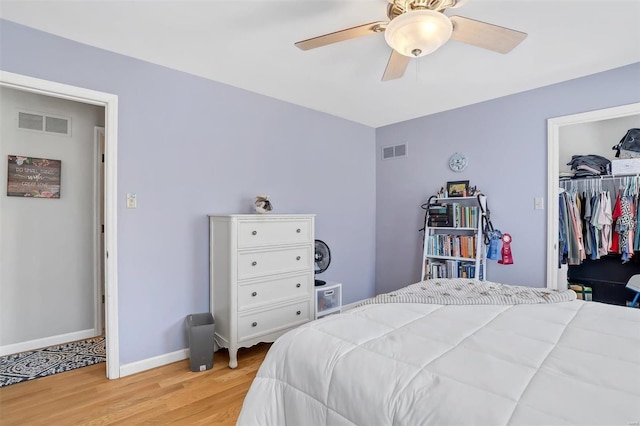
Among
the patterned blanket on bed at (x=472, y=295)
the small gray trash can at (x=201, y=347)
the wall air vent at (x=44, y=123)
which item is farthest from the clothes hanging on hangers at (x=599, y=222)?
the wall air vent at (x=44, y=123)

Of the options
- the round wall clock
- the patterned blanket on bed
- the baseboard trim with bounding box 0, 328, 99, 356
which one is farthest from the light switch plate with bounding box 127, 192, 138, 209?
the round wall clock

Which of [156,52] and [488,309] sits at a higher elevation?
[156,52]

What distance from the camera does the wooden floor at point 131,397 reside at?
6.17 feet

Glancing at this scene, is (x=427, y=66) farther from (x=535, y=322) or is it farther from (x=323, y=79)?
(x=535, y=322)

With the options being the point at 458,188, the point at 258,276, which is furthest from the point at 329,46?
the point at 458,188

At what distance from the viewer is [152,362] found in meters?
2.48

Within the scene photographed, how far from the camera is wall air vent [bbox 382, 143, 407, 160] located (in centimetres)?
393

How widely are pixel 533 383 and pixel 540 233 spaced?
8.10 feet

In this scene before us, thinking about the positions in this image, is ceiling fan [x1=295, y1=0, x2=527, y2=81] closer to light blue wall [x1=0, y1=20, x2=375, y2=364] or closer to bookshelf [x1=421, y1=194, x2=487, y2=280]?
light blue wall [x1=0, y1=20, x2=375, y2=364]

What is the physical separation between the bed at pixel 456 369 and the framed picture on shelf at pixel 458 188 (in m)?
1.81

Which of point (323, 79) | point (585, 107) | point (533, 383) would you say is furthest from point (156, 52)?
point (585, 107)

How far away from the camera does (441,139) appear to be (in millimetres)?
3600

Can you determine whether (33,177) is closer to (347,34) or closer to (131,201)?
(131,201)

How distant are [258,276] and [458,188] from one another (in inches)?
88.9
